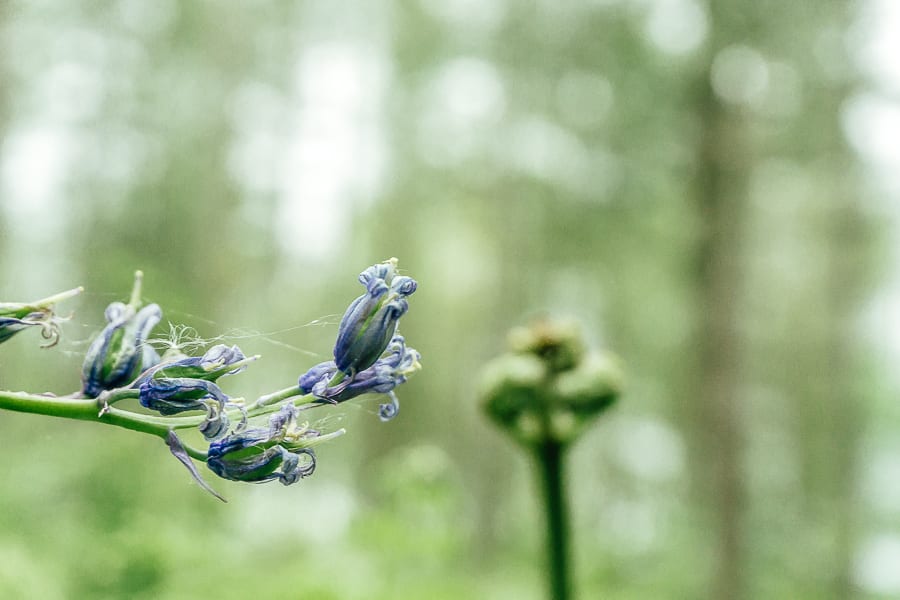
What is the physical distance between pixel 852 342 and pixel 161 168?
434 inches

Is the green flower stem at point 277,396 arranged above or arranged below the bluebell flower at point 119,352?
below

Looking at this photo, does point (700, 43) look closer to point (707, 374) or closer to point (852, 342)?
point (707, 374)

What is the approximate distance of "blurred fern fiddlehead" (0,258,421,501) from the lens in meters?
0.89

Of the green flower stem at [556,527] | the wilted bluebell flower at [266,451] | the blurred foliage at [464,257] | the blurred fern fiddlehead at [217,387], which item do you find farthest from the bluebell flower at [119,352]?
the blurred foliage at [464,257]

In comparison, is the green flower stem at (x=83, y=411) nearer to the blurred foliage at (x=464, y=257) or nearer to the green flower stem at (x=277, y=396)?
the green flower stem at (x=277, y=396)

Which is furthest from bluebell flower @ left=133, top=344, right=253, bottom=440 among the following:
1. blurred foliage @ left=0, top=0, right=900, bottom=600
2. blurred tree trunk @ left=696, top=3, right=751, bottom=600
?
blurred tree trunk @ left=696, top=3, right=751, bottom=600

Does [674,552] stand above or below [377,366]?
below

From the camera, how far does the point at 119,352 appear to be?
36.1 inches

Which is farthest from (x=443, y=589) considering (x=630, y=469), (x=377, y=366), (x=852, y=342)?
(x=630, y=469)

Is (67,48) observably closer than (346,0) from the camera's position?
Yes

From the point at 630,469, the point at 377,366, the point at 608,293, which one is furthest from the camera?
the point at 630,469

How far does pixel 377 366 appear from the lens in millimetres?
988

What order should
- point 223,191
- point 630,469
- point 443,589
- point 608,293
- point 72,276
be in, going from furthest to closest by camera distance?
point 630,469 < point 608,293 < point 72,276 < point 223,191 < point 443,589

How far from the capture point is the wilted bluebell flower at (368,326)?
951mm
